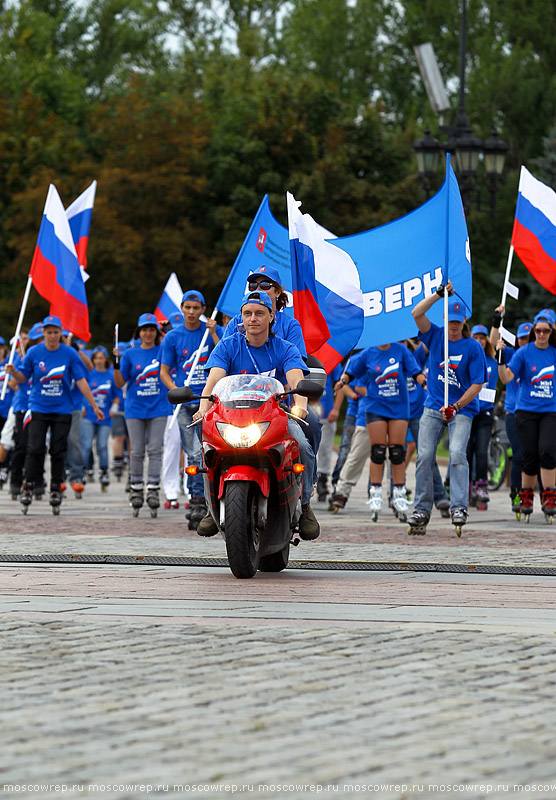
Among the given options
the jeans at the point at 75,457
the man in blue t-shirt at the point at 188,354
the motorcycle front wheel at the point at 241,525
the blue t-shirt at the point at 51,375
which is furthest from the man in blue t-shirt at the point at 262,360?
the jeans at the point at 75,457

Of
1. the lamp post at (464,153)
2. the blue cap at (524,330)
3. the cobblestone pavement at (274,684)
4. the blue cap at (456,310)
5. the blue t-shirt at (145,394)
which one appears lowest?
the cobblestone pavement at (274,684)

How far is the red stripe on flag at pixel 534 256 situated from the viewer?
14.5m

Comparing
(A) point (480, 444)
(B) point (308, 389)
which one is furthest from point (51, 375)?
(B) point (308, 389)

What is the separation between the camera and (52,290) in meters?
15.8

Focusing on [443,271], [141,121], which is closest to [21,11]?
[141,121]

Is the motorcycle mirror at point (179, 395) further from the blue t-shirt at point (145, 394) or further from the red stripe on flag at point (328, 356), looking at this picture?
the blue t-shirt at point (145, 394)

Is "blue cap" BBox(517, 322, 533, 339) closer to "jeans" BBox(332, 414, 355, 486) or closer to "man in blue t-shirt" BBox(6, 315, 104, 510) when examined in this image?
"jeans" BBox(332, 414, 355, 486)

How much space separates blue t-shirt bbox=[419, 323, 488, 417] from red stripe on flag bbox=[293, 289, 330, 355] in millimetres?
1375

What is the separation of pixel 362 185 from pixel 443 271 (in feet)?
106

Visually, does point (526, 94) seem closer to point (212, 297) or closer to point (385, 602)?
point (212, 297)

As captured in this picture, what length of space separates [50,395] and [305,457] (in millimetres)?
6278

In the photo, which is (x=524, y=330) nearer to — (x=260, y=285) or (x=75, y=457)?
(x=75, y=457)

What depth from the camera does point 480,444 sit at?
15.8 m

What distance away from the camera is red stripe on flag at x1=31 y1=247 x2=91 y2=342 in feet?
51.5
